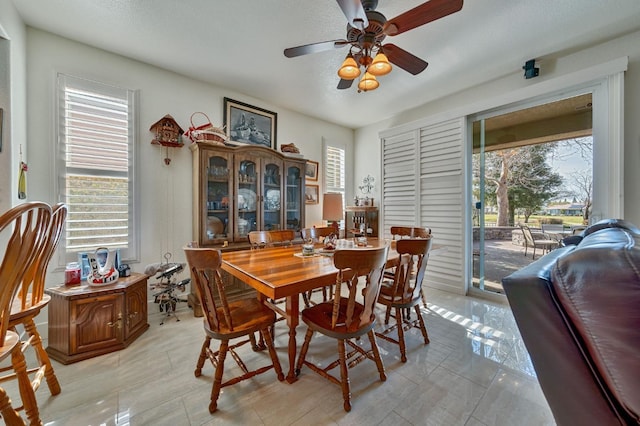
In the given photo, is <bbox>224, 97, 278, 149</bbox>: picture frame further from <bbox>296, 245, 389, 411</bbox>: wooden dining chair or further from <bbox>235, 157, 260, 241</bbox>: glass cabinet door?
<bbox>296, 245, 389, 411</bbox>: wooden dining chair

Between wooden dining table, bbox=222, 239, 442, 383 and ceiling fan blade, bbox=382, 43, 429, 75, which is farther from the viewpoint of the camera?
ceiling fan blade, bbox=382, 43, 429, 75

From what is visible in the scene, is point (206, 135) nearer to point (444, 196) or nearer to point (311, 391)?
point (311, 391)

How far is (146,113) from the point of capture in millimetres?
2674

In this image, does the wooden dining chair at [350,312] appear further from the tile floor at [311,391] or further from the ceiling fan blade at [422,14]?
the ceiling fan blade at [422,14]

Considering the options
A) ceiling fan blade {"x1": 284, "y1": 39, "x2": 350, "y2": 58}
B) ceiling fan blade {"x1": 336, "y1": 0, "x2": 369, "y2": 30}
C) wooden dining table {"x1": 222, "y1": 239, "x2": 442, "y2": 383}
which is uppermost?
ceiling fan blade {"x1": 284, "y1": 39, "x2": 350, "y2": 58}

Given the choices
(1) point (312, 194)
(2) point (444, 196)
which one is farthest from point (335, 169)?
(2) point (444, 196)

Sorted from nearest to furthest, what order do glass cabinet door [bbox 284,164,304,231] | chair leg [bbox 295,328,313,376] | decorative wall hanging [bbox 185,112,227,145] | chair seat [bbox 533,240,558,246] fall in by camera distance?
1. chair leg [bbox 295,328,313,376]
2. decorative wall hanging [bbox 185,112,227,145]
3. chair seat [bbox 533,240,558,246]
4. glass cabinet door [bbox 284,164,304,231]

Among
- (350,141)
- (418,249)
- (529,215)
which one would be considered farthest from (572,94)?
(350,141)

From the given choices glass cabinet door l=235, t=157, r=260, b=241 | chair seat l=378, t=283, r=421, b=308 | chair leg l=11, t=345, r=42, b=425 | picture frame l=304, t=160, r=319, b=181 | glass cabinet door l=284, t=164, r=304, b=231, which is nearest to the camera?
chair leg l=11, t=345, r=42, b=425

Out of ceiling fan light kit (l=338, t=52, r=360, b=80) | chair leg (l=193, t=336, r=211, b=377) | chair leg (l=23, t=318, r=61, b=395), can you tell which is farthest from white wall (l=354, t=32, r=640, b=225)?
chair leg (l=23, t=318, r=61, b=395)

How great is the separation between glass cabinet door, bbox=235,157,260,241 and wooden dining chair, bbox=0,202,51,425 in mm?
1845

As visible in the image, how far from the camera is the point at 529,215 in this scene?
2951mm

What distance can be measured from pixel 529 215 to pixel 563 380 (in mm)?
3002

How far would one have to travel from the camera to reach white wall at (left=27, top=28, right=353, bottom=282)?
85.6 inches
